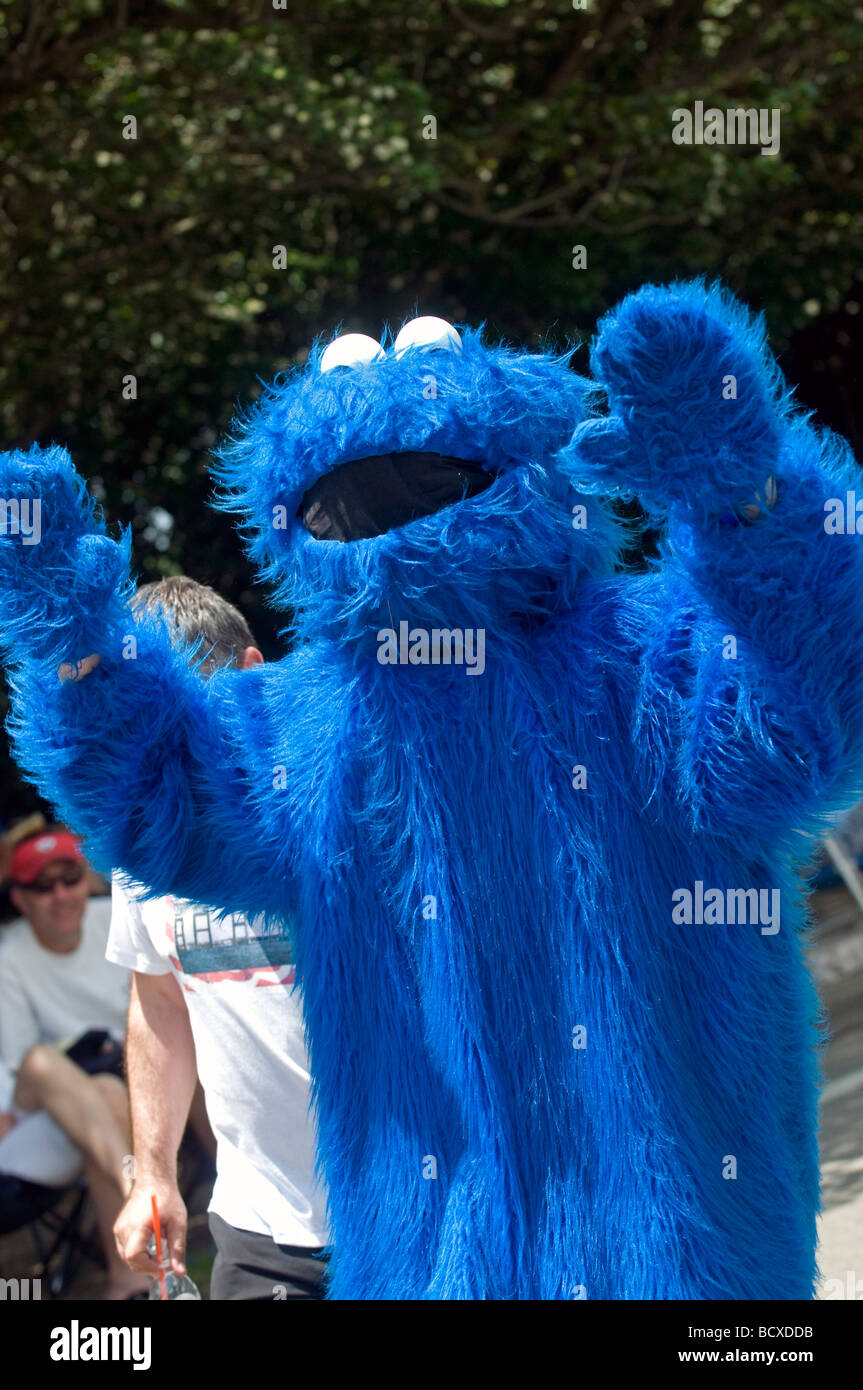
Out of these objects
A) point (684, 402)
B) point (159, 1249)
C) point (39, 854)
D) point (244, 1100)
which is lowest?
point (159, 1249)

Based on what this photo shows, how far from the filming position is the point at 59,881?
4863 mm

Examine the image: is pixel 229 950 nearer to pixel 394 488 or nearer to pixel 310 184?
pixel 394 488

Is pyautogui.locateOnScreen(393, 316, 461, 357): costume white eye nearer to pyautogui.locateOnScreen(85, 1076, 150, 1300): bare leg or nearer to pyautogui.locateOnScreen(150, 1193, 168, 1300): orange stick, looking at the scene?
pyautogui.locateOnScreen(150, 1193, 168, 1300): orange stick

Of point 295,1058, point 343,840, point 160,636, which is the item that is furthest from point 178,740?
point 295,1058

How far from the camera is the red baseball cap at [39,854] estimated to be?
488 cm

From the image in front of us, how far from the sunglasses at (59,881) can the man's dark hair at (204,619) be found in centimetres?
264

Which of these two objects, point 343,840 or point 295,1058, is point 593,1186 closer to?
point 343,840

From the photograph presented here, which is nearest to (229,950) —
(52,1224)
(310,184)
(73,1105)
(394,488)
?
(394,488)

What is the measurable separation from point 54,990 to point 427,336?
359 cm

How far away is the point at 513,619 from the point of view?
5.75 ft

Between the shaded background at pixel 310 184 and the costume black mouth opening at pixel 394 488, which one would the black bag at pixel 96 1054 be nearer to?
the shaded background at pixel 310 184

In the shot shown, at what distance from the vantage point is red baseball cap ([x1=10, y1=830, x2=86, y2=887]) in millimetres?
4879
